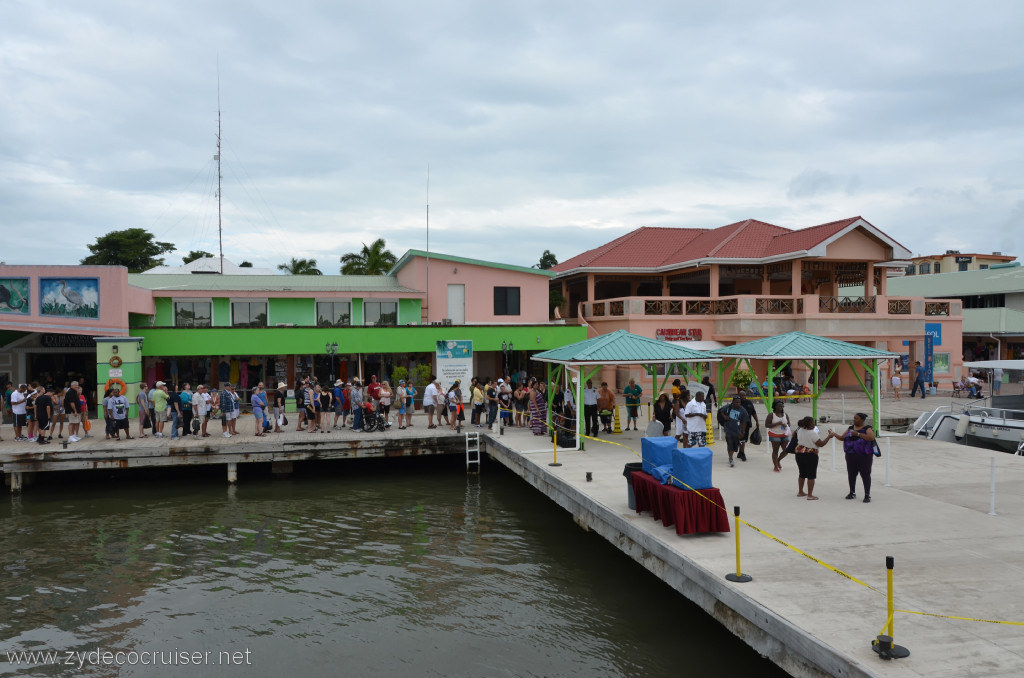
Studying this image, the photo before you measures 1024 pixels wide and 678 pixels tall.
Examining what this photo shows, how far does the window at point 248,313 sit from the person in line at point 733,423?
1981 cm

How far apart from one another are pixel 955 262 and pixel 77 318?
70.8m

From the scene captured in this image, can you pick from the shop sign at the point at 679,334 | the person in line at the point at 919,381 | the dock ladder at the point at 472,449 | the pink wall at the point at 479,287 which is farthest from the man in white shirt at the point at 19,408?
the person in line at the point at 919,381

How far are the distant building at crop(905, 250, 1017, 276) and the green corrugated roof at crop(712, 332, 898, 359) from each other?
52.7 m

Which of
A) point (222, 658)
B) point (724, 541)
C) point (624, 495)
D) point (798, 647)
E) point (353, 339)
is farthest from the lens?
point (353, 339)

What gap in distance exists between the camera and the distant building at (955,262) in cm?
6694

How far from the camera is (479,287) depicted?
105ft

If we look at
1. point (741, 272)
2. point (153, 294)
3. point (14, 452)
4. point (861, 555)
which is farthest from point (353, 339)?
point (861, 555)

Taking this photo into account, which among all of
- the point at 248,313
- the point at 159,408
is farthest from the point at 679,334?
Result: the point at 159,408

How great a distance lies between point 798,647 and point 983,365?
21555 mm

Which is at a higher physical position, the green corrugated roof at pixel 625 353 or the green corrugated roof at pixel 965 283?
the green corrugated roof at pixel 965 283

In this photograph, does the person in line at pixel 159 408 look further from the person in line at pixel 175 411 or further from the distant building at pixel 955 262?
the distant building at pixel 955 262

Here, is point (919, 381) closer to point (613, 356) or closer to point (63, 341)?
point (613, 356)

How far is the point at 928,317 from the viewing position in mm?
35312

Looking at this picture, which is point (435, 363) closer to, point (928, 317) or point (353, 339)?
point (353, 339)
